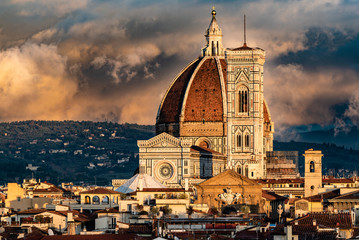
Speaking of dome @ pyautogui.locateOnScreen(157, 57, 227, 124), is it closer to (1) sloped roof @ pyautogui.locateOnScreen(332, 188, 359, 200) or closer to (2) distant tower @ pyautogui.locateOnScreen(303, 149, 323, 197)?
(2) distant tower @ pyautogui.locateOnScreen(303, 149, 323, 197)

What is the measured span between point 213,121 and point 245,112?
834 centimetres

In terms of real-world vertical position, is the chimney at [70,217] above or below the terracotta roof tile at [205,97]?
below

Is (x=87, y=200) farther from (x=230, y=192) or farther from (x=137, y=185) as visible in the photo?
(x=137, y=185)

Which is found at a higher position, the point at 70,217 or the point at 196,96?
the point at 196,96

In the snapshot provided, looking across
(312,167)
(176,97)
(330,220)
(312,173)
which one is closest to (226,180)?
(312,173)

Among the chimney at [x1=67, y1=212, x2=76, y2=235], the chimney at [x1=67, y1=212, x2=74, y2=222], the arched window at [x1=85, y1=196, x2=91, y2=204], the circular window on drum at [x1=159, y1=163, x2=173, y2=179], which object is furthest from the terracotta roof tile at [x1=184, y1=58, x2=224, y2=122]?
the chimney at [x1=67, y1=212, x2=76, y2=235]

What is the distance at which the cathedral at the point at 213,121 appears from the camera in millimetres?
151375

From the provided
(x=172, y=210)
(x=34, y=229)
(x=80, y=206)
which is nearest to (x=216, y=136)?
(x=80, y=206)

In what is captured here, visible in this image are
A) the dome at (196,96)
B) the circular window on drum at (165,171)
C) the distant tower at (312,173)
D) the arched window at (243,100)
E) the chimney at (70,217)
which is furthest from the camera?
the dome at (196,96)

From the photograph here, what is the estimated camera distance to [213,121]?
16688cm

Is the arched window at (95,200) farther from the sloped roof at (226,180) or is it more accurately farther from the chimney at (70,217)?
the chimney at (70,217)

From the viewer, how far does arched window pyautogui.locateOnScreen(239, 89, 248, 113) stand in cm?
15925

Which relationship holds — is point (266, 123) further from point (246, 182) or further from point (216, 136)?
point (246, 182)

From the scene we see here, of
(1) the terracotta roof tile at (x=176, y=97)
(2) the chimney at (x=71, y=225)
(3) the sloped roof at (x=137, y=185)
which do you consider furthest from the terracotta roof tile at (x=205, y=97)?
(2) the chimney at (x=71, y=225)
